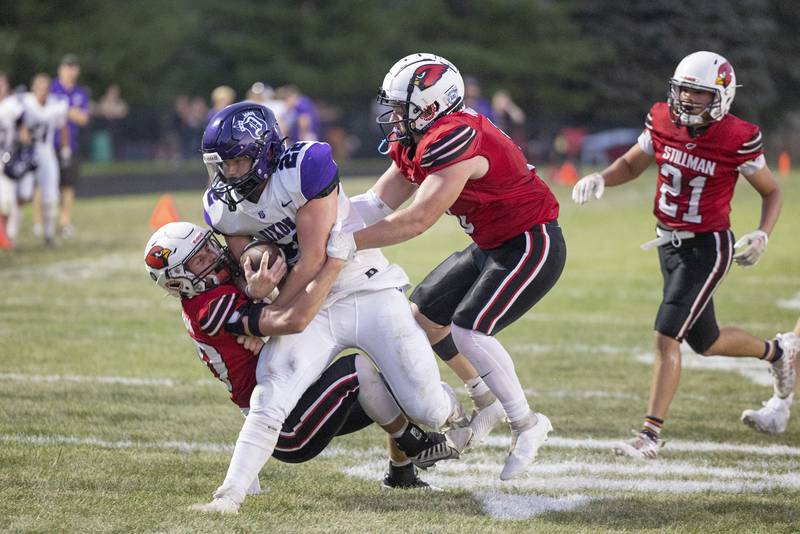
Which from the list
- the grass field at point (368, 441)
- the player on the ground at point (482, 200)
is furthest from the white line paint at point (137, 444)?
the player on the ground at point (482, 200)

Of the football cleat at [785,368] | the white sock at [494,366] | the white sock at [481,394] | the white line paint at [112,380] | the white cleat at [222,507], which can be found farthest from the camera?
the white line paint at [112,380]

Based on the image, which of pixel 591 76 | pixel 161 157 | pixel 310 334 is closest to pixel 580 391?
pixel 310 334

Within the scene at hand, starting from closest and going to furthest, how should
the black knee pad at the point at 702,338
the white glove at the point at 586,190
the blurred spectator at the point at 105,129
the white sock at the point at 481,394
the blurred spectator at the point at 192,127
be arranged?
the white sock at the point at 481,394
the white glove at the point at 586,190
the black knee pad at the point at 702,338
the blurred spectator at the point at 105,129
the blurred spectator at the point at 192,127

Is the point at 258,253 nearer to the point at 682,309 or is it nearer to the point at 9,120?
the point at 682,309

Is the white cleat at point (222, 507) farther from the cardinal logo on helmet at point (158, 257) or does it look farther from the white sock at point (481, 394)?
the white sock at point (481, 394)

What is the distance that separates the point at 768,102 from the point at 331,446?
3607 centimetres

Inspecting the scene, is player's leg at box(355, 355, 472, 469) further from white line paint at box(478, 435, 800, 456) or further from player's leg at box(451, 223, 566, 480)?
white line paint at box(478, 435, 800, 456)

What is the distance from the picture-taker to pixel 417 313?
5.08 meters

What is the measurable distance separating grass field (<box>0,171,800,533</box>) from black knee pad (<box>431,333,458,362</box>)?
0.43m

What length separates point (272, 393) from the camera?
415 cm

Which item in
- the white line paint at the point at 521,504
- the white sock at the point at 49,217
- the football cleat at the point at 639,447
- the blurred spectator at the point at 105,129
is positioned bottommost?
the blurred spectator at the point at 105,129

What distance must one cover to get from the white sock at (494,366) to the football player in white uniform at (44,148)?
8.50 meters

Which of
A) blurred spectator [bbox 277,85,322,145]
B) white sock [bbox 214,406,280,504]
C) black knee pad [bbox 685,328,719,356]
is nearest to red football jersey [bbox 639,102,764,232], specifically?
black knee pad [bbox 685,328,719,356]

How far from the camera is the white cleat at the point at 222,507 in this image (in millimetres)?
4008
